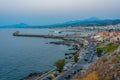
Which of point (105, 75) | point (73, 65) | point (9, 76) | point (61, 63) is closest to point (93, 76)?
point (105, 75)

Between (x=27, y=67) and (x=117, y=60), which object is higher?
(x=117, y=60)

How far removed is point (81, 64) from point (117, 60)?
1514 centimetres

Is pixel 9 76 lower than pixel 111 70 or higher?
lower

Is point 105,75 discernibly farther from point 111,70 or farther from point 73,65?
point 73,65

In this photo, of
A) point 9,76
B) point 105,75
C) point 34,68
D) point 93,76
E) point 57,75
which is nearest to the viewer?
point 105,75

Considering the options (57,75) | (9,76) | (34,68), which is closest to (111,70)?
(57,75)

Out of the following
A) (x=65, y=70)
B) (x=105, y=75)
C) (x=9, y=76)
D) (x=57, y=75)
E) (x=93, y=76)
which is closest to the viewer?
(x=105, y=75)

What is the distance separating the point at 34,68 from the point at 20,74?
5.37m

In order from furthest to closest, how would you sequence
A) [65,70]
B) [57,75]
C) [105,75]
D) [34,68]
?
[34,68] → [65,70] → [57,75] → [105,75]

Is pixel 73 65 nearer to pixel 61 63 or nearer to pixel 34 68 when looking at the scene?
pixel 61 63

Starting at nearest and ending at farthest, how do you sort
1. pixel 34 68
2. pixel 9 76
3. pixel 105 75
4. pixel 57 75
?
→ pixel 105 75 < pixel 57 75 < pixel 9 76 < pixel 34 68

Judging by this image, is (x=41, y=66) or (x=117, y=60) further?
(x=41, y=66)

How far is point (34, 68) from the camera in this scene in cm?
4484

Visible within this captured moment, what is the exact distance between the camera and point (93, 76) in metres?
23.7
